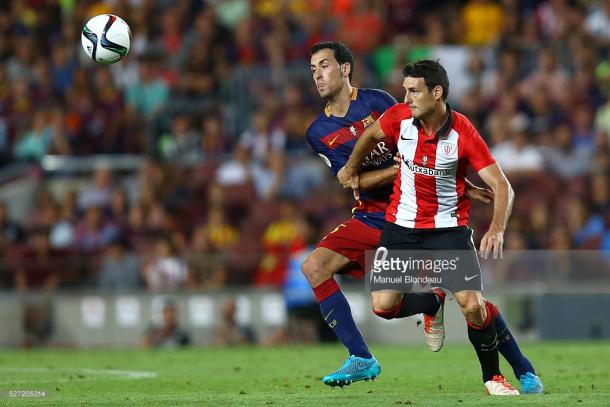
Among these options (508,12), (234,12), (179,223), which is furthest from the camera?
(234,12)

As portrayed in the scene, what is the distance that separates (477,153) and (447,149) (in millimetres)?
229

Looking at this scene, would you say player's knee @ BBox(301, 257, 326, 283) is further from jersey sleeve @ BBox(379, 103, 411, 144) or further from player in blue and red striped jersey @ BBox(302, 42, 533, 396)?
jersey sleeve @ BBox(379, 103, 411, 144)

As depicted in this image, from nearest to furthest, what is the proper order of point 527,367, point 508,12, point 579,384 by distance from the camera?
point 527,367 < point 579,384 < point 508,12

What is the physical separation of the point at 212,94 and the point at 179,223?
291 cm

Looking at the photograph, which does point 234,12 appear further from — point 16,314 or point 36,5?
point 16,314

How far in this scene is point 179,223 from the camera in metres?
19.0

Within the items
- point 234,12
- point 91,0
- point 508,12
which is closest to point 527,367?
point 508,12

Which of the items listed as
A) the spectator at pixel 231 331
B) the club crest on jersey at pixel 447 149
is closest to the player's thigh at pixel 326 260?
the club crest on jersey at pixel 447 149

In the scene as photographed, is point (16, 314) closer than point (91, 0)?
Yes

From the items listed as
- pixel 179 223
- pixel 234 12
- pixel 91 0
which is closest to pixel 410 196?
pixel 179 223

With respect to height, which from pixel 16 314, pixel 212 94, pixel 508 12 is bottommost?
pixel 16 314

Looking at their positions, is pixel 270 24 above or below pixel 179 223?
above

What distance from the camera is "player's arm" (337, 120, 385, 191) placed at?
9.27 meters

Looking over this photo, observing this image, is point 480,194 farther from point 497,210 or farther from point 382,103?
point 382,103
